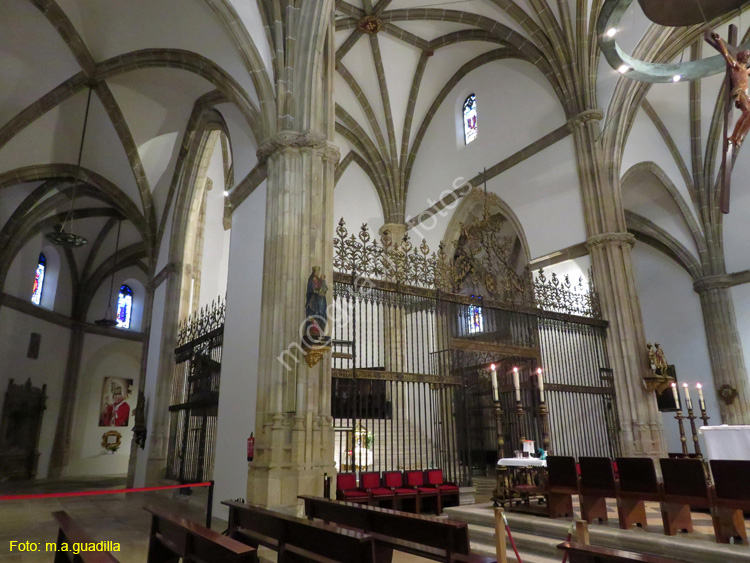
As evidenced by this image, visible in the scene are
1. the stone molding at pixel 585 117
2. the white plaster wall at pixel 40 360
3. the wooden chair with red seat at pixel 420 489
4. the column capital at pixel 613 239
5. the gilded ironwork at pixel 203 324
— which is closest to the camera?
the wooden chair with red seat at pixel 420 489

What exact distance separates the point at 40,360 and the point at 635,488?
19979mm

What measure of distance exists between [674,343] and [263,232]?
13.6 metres

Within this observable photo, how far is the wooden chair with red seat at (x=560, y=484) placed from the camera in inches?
219

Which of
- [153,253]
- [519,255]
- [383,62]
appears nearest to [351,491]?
[153,253]

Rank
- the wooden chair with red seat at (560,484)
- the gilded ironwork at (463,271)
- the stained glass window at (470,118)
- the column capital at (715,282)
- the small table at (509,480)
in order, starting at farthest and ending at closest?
the stained glass window at (470,118) → the column capital at (715,282) → the gilded ironwork at (463,271) → the small table at (509,480) → the wooden chair with red seat at (560,484)

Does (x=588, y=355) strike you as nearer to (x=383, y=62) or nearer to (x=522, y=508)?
(x=522, y=508)

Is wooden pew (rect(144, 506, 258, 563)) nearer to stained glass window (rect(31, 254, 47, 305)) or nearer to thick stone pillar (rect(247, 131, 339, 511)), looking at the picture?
thick stone pillar (rect(247, 131, 339, 511))

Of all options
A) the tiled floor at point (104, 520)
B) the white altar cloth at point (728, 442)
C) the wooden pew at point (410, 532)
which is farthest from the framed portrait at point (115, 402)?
the white altar cloth at point (728, 442)

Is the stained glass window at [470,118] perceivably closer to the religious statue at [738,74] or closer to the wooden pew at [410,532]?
the religious statue at [738,74]

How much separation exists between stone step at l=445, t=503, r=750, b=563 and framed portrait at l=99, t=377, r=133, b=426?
1918cm

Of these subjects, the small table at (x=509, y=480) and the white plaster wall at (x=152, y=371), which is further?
the white plaster wall at (x=152, y=371)

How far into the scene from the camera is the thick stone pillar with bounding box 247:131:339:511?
6746mm

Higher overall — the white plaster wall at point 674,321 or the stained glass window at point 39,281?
the stained glass window at point 39,281

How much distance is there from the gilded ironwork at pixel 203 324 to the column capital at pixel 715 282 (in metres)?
13.2
